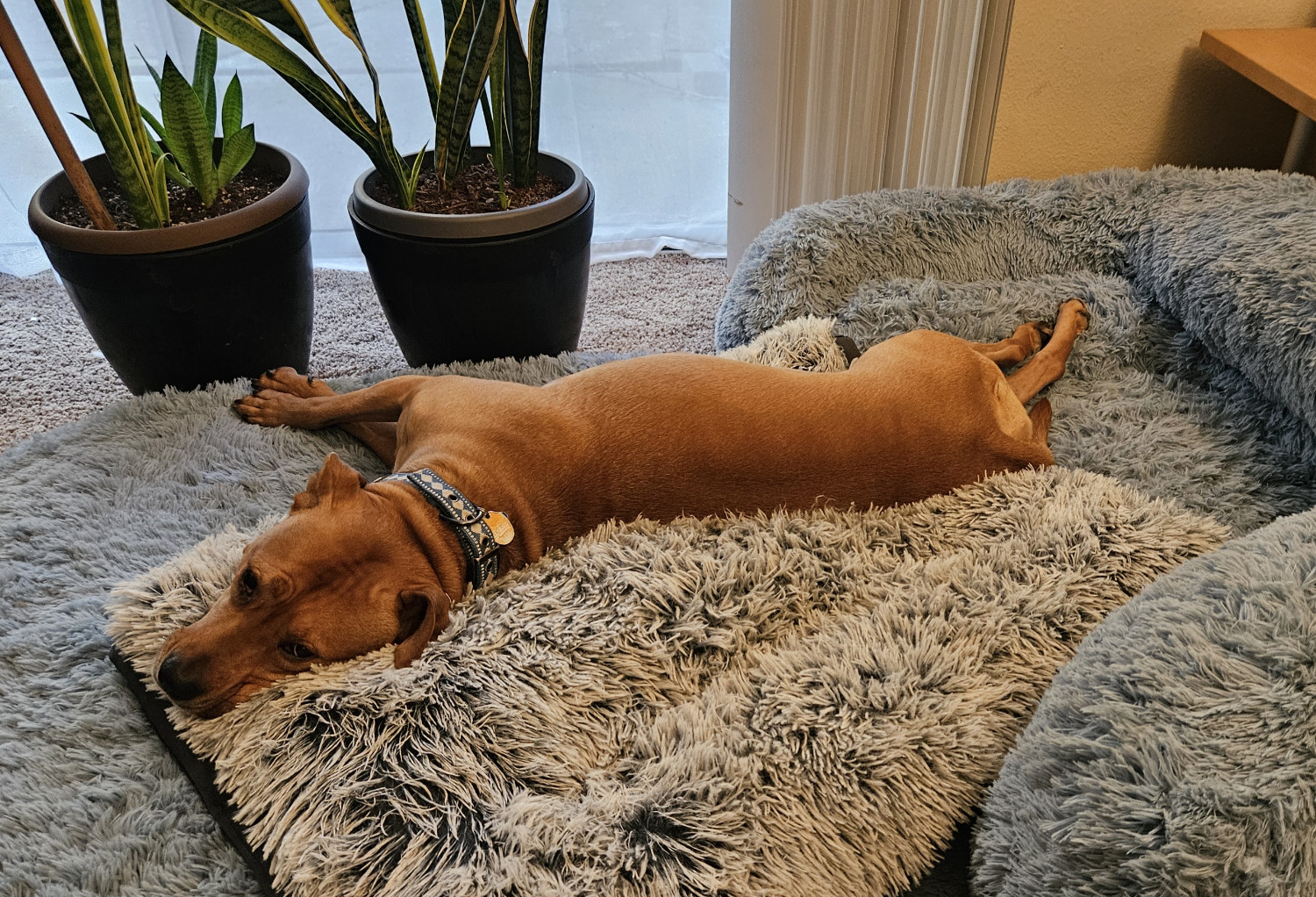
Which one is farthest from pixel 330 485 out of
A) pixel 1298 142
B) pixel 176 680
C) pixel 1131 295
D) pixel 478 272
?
pixel 1298 142

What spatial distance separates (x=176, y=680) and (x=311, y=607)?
0.53 feet

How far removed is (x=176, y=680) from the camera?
1.05 m

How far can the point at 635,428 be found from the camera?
1354 millimetres

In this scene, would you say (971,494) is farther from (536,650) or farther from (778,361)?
(536,650)

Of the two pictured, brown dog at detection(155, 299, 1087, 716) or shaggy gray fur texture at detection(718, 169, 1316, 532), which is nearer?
brown dog at detection(155, 299, 1087, 716)

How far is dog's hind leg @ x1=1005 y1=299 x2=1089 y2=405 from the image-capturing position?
1684 mm

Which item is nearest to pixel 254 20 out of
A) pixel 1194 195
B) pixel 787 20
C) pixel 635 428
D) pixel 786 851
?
pixel 635 428

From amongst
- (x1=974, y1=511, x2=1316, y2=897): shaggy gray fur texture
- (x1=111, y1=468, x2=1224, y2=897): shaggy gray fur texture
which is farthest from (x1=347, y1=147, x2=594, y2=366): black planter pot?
(x1=974, y1=511, x2=1316, y2=897): shaggy gray fur texture

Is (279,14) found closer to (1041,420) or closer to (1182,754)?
(1041,420)

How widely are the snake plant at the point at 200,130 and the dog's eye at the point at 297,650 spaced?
107 cm

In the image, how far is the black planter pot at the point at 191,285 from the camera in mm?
1617

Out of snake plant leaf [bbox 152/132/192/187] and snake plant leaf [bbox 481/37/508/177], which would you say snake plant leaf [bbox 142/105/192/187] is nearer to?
snake plant leaf [bbox 152/132/192/187]

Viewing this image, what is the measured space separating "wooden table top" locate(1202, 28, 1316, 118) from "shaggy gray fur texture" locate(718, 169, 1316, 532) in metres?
0.16

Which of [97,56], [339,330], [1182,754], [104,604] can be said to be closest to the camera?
[1182,754]
